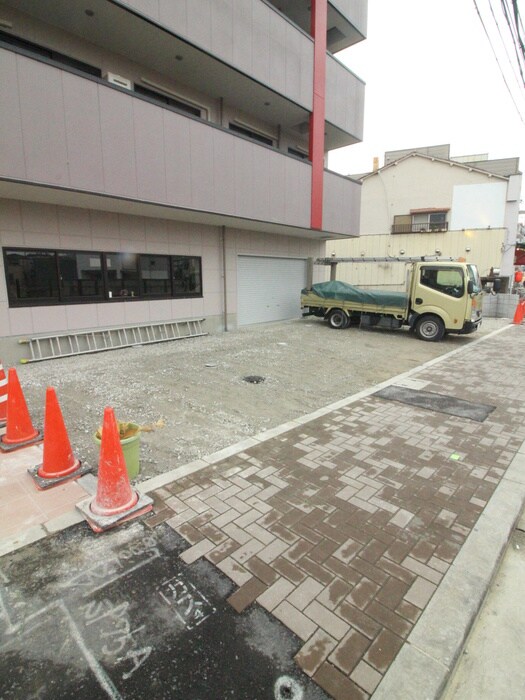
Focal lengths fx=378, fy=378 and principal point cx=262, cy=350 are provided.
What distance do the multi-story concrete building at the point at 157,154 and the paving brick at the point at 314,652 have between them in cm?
733

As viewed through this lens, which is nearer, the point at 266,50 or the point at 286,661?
the point at 286,661

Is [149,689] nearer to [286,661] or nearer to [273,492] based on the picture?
[286,661]

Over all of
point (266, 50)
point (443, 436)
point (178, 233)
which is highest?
point (266, 50)

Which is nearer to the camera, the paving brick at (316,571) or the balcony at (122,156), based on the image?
the paving brick at (316,571)

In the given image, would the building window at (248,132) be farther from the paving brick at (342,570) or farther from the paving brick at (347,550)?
the paving brick at (342,570)

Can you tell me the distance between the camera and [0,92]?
588cm

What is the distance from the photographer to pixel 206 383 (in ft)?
22.2

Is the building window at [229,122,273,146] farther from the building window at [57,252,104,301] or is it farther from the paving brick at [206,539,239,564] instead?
the paving brick at [206,539,239,564]

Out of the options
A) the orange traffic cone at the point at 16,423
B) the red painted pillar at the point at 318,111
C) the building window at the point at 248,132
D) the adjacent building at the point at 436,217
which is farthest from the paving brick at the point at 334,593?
the adjacent building at the point at 436,217

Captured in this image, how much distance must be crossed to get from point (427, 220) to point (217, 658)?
86.9ft

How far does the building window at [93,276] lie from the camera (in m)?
7.89

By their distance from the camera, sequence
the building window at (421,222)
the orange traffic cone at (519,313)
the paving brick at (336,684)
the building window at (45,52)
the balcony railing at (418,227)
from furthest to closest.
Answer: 1. the building window at (421,222)
2. the balcony railing at (418,227)
3. the orange traffic cone at (519,313)
4. the building window at (45,52)
5. the paving brick at (336,684)

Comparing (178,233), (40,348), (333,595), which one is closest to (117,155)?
(178,233)

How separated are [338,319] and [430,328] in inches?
122
